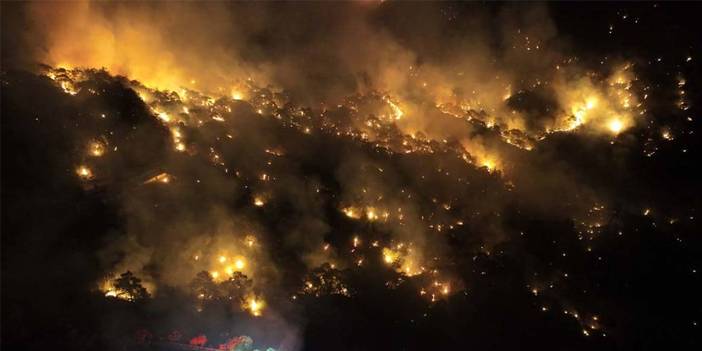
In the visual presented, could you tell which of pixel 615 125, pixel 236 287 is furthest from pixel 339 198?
pixel 615 125

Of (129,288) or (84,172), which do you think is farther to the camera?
(84,172)

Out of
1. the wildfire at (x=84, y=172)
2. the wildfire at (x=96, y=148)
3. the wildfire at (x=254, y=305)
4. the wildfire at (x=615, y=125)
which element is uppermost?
the wildfire at (x=615, y=125)

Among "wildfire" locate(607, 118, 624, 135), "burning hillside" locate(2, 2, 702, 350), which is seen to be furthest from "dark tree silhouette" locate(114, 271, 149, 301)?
"wildfire" locate(607, 118, 624, 135)

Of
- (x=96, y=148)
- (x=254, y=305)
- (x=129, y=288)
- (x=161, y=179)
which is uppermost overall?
(x=96, y=148)

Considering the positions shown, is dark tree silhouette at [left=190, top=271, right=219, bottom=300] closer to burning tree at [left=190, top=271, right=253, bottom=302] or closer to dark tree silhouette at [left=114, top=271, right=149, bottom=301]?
burning tree at [left=190, top=271, right=253, bottom=302]

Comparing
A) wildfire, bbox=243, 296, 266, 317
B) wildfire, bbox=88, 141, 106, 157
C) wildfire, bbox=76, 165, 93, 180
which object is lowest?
wildfire, bbox=243, 296, 266, 317

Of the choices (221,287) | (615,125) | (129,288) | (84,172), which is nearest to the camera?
(129,288)

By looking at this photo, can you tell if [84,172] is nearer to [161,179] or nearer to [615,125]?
[161,179]

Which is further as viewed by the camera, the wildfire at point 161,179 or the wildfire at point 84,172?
the wildfire at point 161,179

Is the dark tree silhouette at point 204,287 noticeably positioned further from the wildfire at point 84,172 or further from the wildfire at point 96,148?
the wildfire at point 96,148

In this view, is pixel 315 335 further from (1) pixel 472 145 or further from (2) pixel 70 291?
(1) pixel 472 145

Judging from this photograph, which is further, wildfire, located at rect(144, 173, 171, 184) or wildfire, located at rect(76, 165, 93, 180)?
wildfire, located at rect(144, 173, 171, 184)

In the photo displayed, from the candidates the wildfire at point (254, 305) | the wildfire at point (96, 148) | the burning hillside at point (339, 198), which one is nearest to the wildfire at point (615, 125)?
the burning hillside at point (339, 198)

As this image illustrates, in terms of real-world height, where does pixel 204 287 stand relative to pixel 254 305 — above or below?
above
